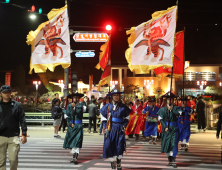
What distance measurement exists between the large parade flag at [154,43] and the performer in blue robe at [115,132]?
3385 mm

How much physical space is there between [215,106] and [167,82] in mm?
26256

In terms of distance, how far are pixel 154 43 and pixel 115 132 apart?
4393 mm

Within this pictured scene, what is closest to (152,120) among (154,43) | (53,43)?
(154,43)

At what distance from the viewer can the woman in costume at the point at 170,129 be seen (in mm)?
8047

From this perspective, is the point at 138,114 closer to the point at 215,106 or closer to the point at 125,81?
the point at 215,106

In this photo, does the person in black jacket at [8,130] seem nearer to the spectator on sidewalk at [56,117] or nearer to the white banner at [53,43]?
the white banner at [53,43]

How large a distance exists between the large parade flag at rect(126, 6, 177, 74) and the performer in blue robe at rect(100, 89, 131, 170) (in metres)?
3.39

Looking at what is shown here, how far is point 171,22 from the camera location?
10.4m

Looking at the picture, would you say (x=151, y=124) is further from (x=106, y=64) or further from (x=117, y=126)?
(x=117, y=126)

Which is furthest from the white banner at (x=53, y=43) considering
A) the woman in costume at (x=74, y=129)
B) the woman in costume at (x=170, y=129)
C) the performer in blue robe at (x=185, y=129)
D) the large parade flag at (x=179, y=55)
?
the large parade flag at (x=179, y=55)

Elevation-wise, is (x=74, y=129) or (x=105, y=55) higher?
(x=105, y=55)

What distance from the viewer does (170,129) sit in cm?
823

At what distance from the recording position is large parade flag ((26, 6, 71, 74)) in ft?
32.5

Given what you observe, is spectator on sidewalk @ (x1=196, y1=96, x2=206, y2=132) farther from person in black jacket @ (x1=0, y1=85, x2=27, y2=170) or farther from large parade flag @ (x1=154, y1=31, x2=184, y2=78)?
person in black jacket @ (x1=0, y1=85, x2=27, y2=170)
